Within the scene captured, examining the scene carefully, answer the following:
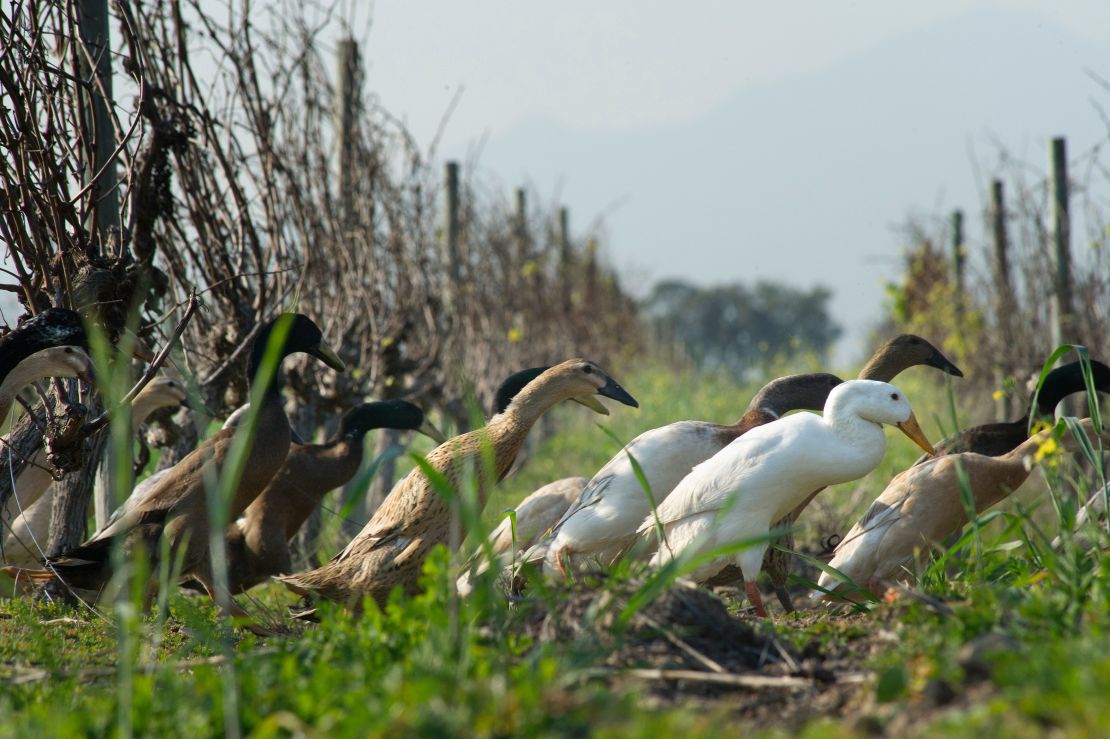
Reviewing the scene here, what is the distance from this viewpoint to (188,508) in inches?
218

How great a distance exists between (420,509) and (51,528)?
188 cm

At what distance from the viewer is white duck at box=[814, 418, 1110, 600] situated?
5.53 meters

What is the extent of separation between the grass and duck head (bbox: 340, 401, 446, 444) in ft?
7.95

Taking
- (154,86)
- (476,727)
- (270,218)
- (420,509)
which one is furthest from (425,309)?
(476,727)

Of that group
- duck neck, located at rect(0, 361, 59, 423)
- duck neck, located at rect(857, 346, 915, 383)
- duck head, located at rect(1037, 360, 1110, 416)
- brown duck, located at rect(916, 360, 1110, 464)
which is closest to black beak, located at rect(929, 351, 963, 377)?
duck neck, located at rect(857, 346, 915, 383)

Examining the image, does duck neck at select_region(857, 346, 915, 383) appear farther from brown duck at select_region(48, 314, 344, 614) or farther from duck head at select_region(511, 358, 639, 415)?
brown duck at select_region(48, 314, 344, 614)

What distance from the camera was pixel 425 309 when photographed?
9.77 m

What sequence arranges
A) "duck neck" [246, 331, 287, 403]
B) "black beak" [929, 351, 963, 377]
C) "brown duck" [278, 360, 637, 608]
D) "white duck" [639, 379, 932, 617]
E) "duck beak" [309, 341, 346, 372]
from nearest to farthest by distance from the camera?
"white duck" [639, 379, 932, 617] < "brown duck" [278, 360, 637, 608] < "duck neck" [246, 331, 287, 403] < "duck beak" [309, 341, 346, 372] < "black beak" [929, 351, 963, 377]

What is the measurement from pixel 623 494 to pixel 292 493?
1842 mm

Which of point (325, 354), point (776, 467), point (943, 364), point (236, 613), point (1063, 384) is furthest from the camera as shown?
point (1063, 384)

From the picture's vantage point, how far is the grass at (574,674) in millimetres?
2492

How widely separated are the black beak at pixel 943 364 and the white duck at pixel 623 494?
1152 millimetres

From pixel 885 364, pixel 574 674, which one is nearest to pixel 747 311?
pixel 885 364

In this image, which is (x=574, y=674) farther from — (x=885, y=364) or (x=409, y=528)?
(x=885, y=364)
